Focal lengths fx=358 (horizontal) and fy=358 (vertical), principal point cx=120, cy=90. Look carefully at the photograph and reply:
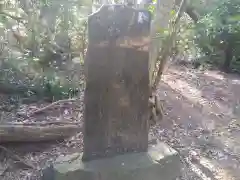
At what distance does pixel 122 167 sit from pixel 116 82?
90 centimetres

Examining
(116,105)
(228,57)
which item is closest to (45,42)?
(228,57)

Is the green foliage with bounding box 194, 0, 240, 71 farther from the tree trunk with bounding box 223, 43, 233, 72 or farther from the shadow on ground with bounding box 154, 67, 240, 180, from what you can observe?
the shadow on ground with bounding box 154, 67, 240, 180

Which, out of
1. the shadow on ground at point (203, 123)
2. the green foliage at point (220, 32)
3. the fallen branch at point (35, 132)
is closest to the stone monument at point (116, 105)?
the shadow on ground at point (203, 123)

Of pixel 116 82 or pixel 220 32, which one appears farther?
pixel 220 32

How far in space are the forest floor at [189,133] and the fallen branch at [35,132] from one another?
0.10m

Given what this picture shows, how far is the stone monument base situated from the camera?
3668mm

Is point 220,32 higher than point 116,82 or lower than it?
higher

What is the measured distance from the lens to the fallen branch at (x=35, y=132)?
478 centimetres

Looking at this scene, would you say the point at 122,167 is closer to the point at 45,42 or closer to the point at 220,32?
the point at 45,42

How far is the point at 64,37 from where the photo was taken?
8.16m

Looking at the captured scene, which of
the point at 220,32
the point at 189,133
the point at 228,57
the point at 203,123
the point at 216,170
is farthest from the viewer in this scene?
the point at 228,57

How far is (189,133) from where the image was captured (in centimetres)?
561

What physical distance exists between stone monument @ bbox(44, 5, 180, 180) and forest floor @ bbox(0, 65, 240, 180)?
0.78 meters

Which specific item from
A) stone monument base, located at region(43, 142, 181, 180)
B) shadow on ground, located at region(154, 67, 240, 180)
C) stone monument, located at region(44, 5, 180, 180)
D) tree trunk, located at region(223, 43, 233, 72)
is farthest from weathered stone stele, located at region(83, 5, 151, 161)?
tree trunk, located at region(223, 43, 233, 72)
